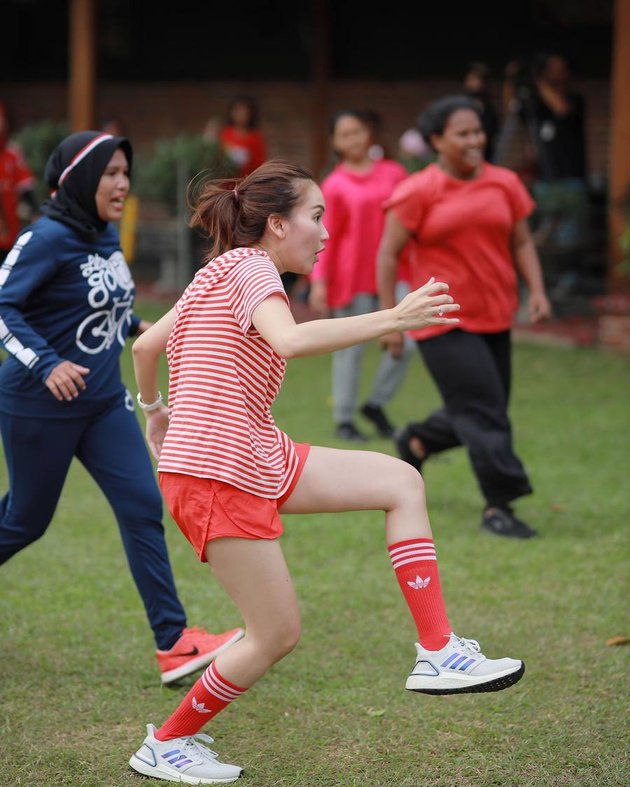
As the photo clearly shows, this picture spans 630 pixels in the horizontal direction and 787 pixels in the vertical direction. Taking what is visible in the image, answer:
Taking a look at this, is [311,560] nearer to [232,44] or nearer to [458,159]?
[458,159]

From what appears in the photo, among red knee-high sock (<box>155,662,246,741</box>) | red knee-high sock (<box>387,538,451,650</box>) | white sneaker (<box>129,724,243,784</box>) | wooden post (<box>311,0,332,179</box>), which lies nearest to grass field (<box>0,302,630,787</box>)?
white sneaker (<box>129,724,243,784</box>)

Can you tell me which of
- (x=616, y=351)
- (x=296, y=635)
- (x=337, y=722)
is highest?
(x=296, y=635)

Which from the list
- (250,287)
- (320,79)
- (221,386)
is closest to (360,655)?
(221,386)

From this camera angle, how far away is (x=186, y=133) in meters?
18.0

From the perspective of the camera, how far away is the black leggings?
249 inches

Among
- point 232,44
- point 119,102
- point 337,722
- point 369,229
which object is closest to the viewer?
point 337,722

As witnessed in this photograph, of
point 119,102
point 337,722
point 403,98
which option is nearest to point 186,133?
point 119,102

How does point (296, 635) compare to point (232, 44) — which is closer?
point (296, 635)

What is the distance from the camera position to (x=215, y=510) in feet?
11.7

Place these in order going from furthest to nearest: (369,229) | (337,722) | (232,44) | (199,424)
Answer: (232,44), (369,229), (337,722), (199,424)

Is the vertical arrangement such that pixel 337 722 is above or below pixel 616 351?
above

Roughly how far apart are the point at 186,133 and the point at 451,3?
429 cm

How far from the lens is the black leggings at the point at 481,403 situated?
6.33 meters

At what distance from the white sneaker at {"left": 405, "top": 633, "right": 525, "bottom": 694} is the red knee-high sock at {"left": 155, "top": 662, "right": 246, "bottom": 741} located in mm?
547
